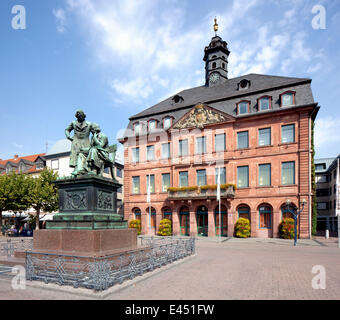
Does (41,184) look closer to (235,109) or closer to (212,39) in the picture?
(235,109)

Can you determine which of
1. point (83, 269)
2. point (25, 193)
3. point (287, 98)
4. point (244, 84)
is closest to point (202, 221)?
point (287, 98)

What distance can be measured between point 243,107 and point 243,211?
12279 mm

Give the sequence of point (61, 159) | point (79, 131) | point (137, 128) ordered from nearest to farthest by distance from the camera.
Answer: point (79, 131) < point (137, 128) < point (61, 159)

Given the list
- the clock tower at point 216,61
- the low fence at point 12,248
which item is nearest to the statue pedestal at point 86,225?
the low fence at point 12,248

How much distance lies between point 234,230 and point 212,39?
30144mm

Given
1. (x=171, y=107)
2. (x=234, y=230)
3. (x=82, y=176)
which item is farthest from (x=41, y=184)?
(x=82, y=176)

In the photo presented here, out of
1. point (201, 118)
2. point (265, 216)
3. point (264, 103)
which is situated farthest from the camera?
point (201, 118)

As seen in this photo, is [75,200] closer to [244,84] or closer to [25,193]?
[25,193]

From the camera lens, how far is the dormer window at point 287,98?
2886 cm

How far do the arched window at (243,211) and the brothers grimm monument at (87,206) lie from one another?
22.0 m

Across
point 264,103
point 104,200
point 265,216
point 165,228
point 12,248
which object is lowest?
point 165,228

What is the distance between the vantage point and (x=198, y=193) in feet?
103
